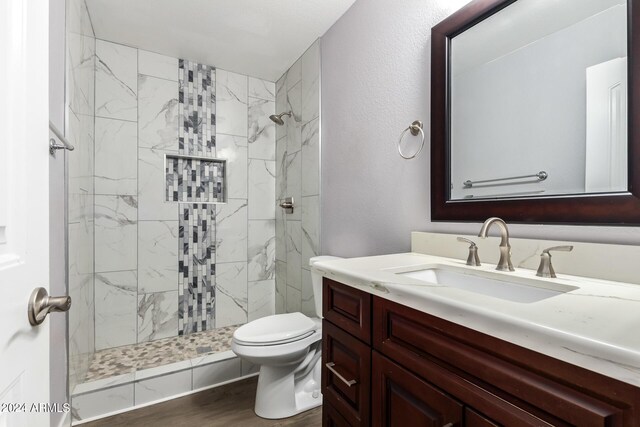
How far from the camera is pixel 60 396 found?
133 centimetres

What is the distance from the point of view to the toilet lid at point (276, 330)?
5.13 ft

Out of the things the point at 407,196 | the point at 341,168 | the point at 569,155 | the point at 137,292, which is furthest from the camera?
the point at 137,292

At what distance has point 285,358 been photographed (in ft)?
5.17

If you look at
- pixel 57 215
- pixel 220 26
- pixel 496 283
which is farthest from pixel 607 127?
pixel 220 26

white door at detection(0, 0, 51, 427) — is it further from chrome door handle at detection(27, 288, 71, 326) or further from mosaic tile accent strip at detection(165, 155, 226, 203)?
mosaic tile accent strip at detection(165, 155, 226, 203)

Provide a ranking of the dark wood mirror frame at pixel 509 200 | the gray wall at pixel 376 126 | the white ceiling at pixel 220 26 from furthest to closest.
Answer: the white ceiling at pixel 220 26
the gray wall at pixel 376 126
the dark wood mirror frame at pixel 509 200

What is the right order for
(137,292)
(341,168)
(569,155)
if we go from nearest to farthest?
(569,155), (341,168), (137,292)

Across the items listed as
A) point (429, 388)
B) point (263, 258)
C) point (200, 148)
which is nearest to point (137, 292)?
point (263, 258)

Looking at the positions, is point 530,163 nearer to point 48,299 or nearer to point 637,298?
point 637,298

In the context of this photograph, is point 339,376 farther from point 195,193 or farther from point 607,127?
point 195,193

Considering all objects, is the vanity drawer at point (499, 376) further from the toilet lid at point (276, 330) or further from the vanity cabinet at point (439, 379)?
the toilet lid at point (276, 330)

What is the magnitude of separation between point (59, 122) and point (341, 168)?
4.67ft

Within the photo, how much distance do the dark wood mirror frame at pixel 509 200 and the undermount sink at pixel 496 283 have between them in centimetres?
25

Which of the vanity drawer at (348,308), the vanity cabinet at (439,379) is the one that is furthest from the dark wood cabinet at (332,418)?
the vanity drawer at (348,308)
